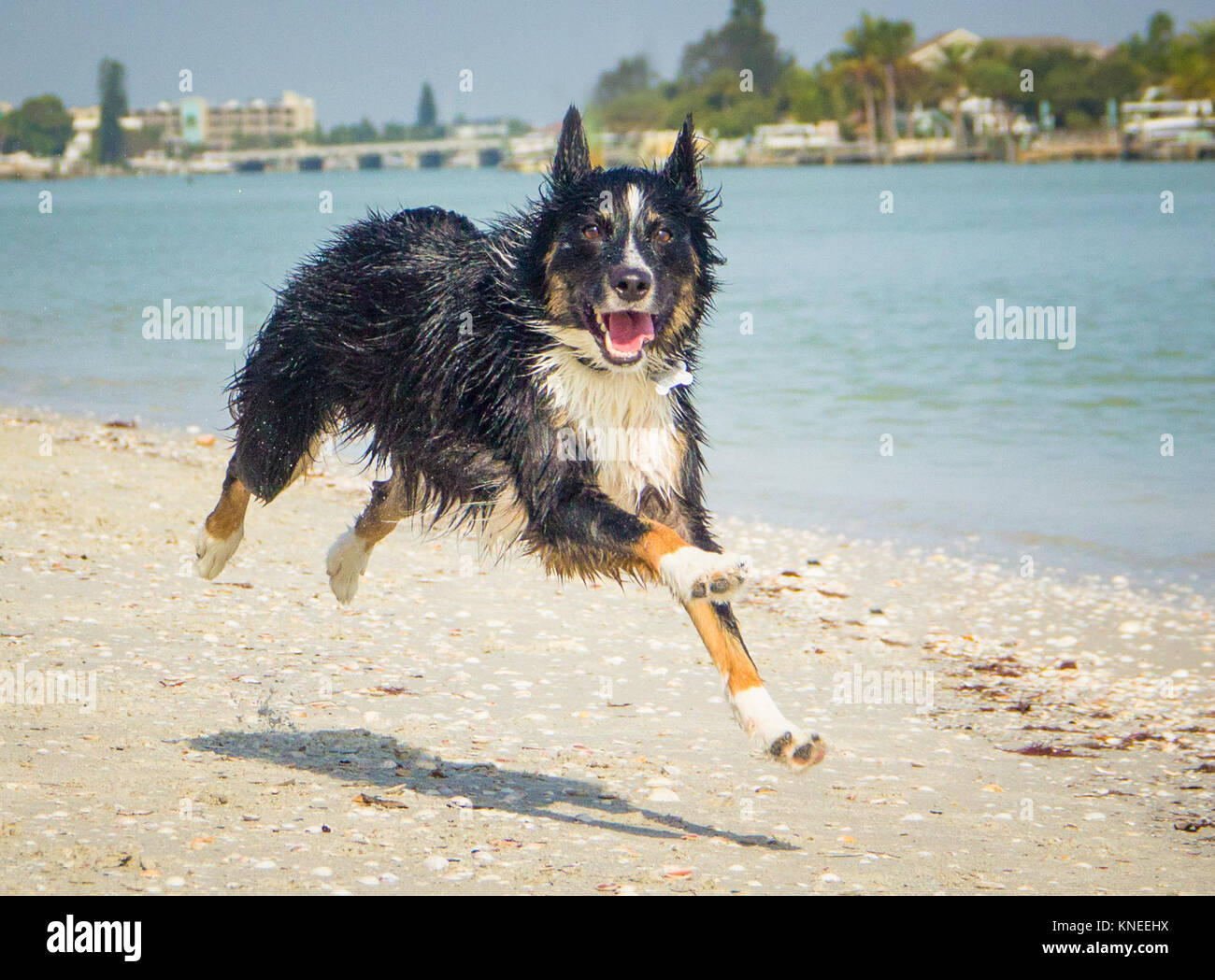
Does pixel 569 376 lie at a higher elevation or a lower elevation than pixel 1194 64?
lower

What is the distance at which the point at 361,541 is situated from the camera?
22.4 feet

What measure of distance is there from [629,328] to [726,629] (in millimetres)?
1173

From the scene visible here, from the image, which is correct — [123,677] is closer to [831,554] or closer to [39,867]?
[39,867]

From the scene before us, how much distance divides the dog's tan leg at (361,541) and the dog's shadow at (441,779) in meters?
1.17

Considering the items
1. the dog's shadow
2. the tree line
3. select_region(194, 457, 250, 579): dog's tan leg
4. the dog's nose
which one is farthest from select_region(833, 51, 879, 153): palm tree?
the dog's shadow

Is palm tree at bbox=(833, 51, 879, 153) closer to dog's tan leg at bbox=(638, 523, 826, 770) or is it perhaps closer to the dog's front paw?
dog's tan leg at bbox=(638, 523, 826, 770)

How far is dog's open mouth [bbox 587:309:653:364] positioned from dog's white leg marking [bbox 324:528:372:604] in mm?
2114

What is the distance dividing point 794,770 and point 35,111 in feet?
129

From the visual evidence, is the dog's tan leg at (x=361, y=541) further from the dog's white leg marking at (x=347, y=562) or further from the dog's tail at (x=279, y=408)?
the dog's tail at (x=279, y=408)

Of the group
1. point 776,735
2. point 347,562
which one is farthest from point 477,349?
point 776,735

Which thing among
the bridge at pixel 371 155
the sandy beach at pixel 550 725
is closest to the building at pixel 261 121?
the bridge at pixel 371 155

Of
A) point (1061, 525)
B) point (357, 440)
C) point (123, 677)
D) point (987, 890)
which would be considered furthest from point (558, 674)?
point (1061, 525)

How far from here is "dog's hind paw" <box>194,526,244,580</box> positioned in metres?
6.81

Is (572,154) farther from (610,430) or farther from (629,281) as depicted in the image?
(610,430)
